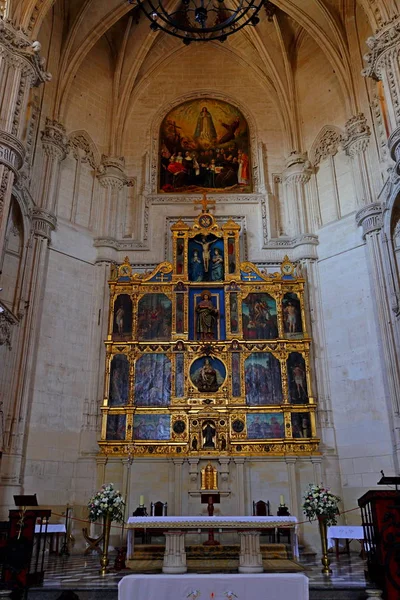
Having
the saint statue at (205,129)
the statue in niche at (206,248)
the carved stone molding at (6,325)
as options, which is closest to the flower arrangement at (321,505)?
the carved stone molding at (6,325)

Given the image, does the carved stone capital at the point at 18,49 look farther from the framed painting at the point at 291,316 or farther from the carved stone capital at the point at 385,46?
the framed painting at the point at 291,316

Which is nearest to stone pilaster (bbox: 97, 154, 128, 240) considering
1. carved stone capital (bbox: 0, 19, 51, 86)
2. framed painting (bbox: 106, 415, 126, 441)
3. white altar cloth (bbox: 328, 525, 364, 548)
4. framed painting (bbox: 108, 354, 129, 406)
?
framed painting (bbox: 108, 354, 129, 406)

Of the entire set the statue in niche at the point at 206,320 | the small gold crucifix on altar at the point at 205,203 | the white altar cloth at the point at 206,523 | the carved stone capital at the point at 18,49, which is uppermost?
the carved stone capital at the point at 18,49

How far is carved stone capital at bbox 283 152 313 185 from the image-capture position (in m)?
19.0

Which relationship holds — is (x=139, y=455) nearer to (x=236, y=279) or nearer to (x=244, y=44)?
(x=236, y=279)

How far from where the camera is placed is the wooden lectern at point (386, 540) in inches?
268

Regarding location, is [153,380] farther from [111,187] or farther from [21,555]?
[21,555]

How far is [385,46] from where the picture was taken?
14195 millimetres

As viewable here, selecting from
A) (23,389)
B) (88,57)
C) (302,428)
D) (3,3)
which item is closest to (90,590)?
(23,389)

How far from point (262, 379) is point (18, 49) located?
1129cm

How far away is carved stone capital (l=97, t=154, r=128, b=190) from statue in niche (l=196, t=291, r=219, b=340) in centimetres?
556

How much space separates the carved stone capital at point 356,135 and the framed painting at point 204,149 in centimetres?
373

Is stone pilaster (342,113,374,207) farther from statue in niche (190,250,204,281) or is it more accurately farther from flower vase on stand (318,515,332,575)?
flower vase on stand (318,515,332,575)

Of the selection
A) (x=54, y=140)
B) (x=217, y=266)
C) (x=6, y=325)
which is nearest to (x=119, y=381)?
(x=6, y=325)
